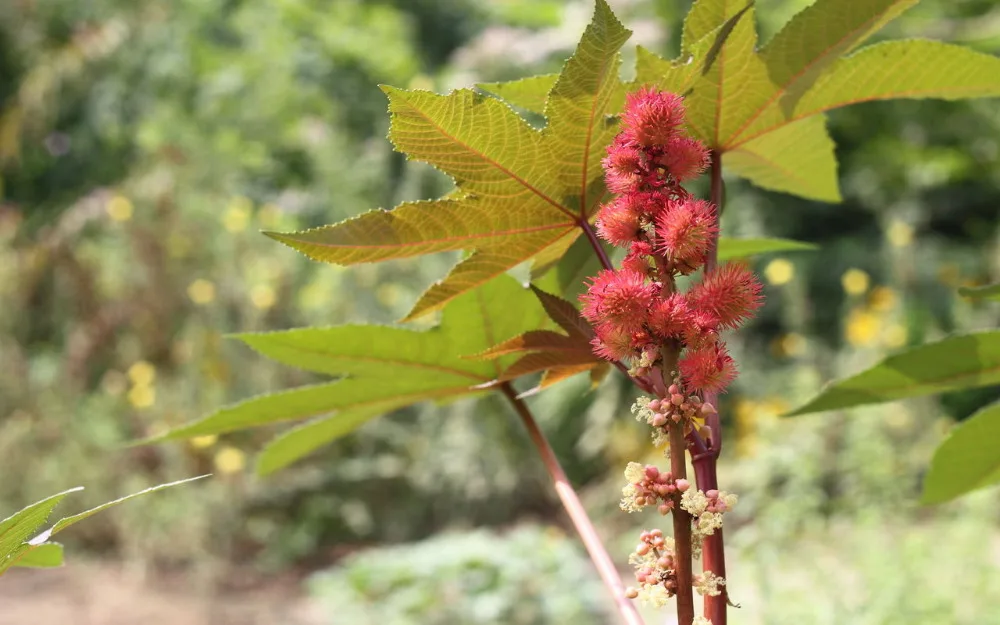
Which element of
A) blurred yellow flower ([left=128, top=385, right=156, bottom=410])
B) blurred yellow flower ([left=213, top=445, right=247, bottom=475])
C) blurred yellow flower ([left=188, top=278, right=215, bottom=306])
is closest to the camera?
blurred yellow flower ([left=213, top=445, right=247, bottom=475])

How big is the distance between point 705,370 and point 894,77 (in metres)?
0.27

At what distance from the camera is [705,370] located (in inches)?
12.2

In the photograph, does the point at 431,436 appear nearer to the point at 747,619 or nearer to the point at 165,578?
the point at 165,578

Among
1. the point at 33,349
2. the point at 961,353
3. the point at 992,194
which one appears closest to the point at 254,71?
the point at 33,349

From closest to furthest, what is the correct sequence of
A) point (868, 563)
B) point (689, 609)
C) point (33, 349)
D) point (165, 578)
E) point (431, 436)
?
point (689, 609) < point (868, 563) < point (165, 578) < point (431, 436) < point (33, 349)

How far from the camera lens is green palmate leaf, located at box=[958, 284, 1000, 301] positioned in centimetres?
46

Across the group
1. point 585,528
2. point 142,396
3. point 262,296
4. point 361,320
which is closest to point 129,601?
point 142,396

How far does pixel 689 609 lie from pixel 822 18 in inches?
11.0

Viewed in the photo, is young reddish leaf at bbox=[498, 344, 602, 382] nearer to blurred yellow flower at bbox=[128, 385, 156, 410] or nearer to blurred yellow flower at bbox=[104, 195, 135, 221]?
blurred yellow flower at bbox=[128, 385, 156, 410]

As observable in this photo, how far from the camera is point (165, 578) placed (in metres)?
3.21

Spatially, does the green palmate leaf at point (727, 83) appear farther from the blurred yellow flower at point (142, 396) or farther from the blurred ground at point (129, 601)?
the blurred yellow flower at point (142, 396)

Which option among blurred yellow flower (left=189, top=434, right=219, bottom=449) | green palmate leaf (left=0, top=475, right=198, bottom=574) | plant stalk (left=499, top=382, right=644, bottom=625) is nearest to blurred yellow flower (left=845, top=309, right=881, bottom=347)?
blurred yellow flower (left=189, top=434, right=219, bottom=449)

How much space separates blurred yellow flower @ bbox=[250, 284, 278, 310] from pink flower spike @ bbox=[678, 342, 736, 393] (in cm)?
321

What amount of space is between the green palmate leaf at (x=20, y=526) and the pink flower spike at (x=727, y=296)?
247 millimetres
